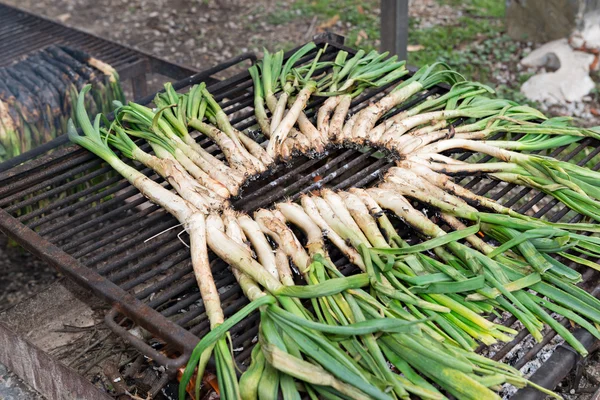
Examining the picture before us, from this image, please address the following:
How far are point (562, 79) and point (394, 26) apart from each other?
148cm

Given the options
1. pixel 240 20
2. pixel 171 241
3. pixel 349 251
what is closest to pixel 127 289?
pixel 171 241

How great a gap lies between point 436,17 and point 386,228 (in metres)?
4.26

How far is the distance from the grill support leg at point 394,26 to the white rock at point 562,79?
117cm

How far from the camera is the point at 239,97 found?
3248mm

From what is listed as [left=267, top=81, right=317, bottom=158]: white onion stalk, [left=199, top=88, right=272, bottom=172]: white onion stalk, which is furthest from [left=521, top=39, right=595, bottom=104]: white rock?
[left=199, top=88, right=272, bottom=172]: white onion stalk

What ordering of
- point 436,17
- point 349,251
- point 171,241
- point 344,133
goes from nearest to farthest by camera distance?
point 349,251
point 171,241
point 344,133
point 436,17

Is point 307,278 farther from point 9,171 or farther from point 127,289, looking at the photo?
point 9,171

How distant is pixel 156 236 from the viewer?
262 centimetres

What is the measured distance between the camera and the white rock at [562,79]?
4988 millimetres

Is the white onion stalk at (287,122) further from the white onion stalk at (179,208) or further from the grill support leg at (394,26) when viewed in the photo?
the grill support leg at (394,26)

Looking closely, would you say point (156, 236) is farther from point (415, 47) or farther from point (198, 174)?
point (415, 47)

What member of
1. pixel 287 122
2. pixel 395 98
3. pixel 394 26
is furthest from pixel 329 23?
pixel 287 122

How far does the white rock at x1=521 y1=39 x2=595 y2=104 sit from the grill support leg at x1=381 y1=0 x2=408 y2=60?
1172mm

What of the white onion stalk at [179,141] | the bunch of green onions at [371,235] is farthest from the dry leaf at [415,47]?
the white onion stalk at [179,141]
